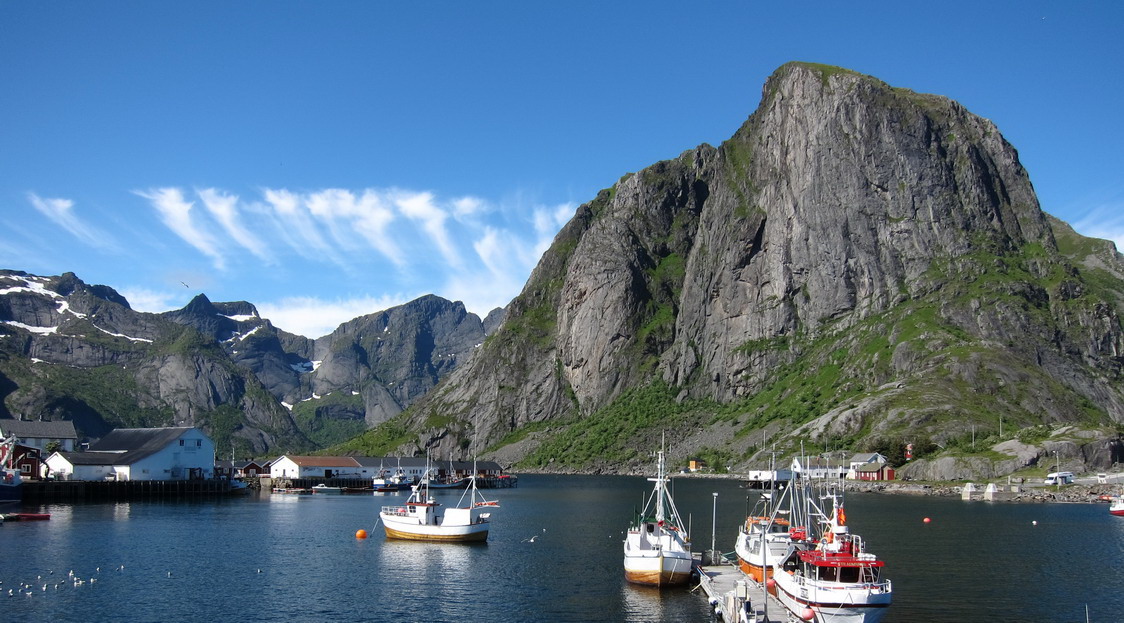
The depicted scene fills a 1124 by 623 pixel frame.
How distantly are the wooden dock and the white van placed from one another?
10247 centimetres

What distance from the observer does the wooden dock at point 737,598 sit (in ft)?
149

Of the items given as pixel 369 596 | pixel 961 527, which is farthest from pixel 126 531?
pixel 961 527

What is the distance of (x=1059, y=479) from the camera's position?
474ft

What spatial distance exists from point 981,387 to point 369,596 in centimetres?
16176

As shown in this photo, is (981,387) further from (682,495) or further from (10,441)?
(10,441)

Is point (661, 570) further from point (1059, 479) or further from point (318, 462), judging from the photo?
point (318, 462)

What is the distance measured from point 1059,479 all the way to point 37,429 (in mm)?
178096

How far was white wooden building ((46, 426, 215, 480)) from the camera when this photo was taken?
14362 centimetres

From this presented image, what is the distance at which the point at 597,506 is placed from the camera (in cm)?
13150

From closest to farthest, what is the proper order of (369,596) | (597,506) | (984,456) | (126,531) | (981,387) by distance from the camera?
(369,596), (126,531), (597,506), (984,456), (981,387)

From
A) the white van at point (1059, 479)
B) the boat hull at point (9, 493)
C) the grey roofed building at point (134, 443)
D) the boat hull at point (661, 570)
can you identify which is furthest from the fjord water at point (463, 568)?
the grey roofed building at point (134, 443)

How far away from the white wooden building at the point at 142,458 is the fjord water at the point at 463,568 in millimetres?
31045

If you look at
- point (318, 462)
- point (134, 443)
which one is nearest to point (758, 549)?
point (134, 443)

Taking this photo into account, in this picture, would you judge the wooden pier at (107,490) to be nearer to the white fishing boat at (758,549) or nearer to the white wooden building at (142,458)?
the white wooden building at (142,458)
